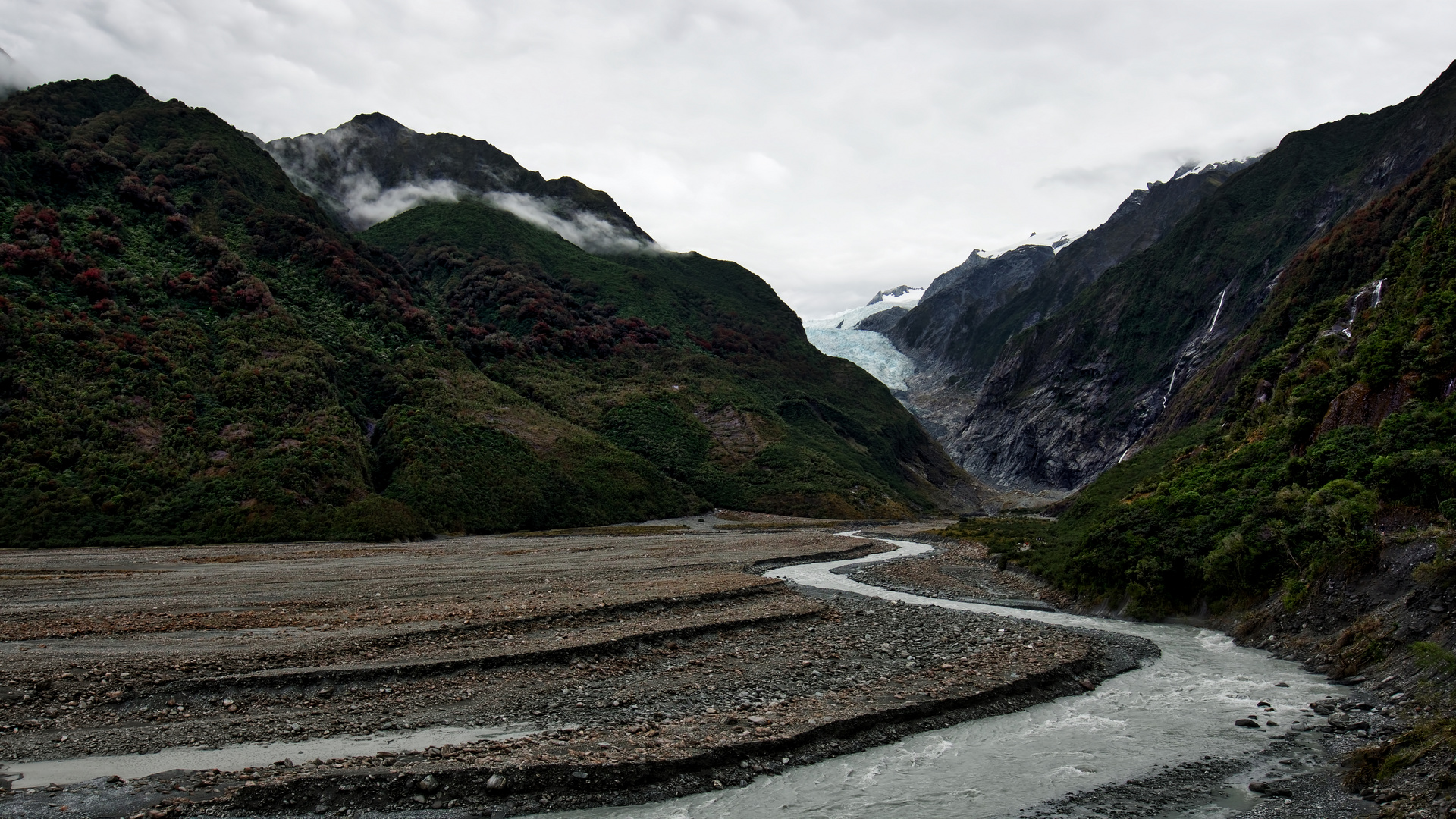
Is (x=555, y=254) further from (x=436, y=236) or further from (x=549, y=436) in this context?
(x=549, y=436)

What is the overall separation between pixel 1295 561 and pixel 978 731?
14.3 m

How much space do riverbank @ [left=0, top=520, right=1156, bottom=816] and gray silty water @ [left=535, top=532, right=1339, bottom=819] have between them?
1.98 ft

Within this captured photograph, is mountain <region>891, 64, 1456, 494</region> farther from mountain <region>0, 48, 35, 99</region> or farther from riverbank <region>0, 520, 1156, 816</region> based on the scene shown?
mountain <region>0, 48, 35, 99</region>

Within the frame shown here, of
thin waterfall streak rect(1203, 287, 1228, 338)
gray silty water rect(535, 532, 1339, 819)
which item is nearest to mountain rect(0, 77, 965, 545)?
gray silty water rect(535, 532, 1339, 819)

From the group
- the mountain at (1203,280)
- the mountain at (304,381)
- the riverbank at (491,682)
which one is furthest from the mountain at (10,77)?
the mountain at (1203,280)

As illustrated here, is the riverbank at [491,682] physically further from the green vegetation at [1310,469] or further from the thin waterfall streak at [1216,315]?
the thin waterfall streak at [1216,315]

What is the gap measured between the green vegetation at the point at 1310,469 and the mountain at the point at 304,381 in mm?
59769

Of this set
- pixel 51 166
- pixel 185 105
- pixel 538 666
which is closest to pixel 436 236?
pixel 185 105

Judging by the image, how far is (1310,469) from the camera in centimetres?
2716

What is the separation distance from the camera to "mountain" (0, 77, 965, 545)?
6262 centimetres

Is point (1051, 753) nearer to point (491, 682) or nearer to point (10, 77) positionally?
point (491, 682)

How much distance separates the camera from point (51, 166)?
90.5m

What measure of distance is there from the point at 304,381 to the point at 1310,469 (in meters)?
85.1

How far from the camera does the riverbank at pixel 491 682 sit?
13.2 m
